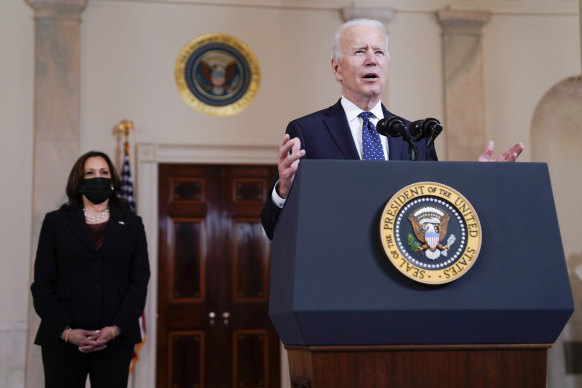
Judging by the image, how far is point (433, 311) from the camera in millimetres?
1581

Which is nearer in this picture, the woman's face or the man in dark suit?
the man in dark suit

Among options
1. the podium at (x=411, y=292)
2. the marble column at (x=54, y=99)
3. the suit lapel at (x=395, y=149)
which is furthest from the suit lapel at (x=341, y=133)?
the marble column at (x=54, y=99)

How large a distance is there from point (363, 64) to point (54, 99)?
5.77 m

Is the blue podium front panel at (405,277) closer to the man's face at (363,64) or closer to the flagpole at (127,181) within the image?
the man's face at (363,64)

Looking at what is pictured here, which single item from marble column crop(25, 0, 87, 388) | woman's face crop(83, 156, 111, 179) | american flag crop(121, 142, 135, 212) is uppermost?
marble column crop(25, 0, 87, 388)

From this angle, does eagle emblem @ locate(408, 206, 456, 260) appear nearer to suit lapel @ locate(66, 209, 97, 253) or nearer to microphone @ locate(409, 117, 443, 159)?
microphone @ locate(409, 117, 443, 159)

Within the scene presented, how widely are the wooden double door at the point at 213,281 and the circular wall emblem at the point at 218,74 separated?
0.68 metres

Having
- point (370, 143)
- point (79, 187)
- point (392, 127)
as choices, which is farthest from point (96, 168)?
point (392, 127)

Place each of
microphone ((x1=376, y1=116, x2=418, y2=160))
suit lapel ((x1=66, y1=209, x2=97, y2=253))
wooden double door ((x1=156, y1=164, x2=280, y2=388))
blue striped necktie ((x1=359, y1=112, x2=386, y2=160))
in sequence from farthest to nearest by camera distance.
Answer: wooden double door ((x1=156, y1=164, x2=280, y2=388)) < suit lapel ((x1=66, y1=209, x2=97, y2=253)) < blue striped necktie ((x1=359, y1=112, x2=386, y2=160)) < microphone ((x1=376, y1=116, x2=418, y2=160))

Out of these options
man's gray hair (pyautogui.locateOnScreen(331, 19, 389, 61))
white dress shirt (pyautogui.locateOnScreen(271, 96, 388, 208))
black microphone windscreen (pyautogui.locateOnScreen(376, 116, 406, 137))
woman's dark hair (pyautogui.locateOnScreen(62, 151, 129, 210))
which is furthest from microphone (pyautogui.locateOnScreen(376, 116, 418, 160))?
woman's dark hair (pyautogui.locateOnScreen(62, 151, 129, 210))

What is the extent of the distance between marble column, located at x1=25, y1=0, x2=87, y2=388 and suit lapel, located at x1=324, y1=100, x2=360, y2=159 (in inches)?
217

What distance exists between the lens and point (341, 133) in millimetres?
2320

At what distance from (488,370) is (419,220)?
350 millimetres

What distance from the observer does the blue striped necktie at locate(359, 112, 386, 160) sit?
2.24m
